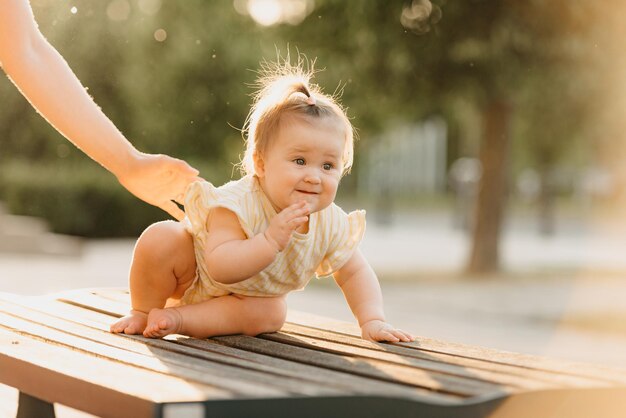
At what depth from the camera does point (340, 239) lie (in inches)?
114

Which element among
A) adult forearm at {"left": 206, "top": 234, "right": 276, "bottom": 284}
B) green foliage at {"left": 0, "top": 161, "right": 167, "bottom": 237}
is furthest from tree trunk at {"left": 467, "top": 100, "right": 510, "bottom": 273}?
adult forearm at {"left": 206, "top": 234, "right": 276, "bottom": 284}

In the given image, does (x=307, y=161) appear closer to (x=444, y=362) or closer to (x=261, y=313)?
(x=261, y=313)

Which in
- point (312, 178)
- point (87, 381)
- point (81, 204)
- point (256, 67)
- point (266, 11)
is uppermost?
point (256, 67)

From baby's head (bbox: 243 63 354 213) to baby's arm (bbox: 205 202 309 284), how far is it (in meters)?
0.11

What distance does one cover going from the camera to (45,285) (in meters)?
10.7

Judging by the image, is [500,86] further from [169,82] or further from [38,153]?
[38,153]

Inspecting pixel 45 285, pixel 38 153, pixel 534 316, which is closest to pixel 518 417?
pixel 534 316

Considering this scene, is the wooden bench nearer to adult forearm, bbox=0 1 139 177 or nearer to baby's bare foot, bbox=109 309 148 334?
baby's bare foot, bbox=109 309 148 334

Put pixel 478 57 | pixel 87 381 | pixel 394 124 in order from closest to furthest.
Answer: pixel 87 381 < pixel 478 57 < pixel 394 124

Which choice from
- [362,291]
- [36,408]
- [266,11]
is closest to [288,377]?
[362,291]

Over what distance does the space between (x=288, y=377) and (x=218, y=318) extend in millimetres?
774

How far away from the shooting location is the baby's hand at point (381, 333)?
2740 mm

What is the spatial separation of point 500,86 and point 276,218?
405 inches

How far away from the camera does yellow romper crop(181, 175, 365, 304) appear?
2.73 m
